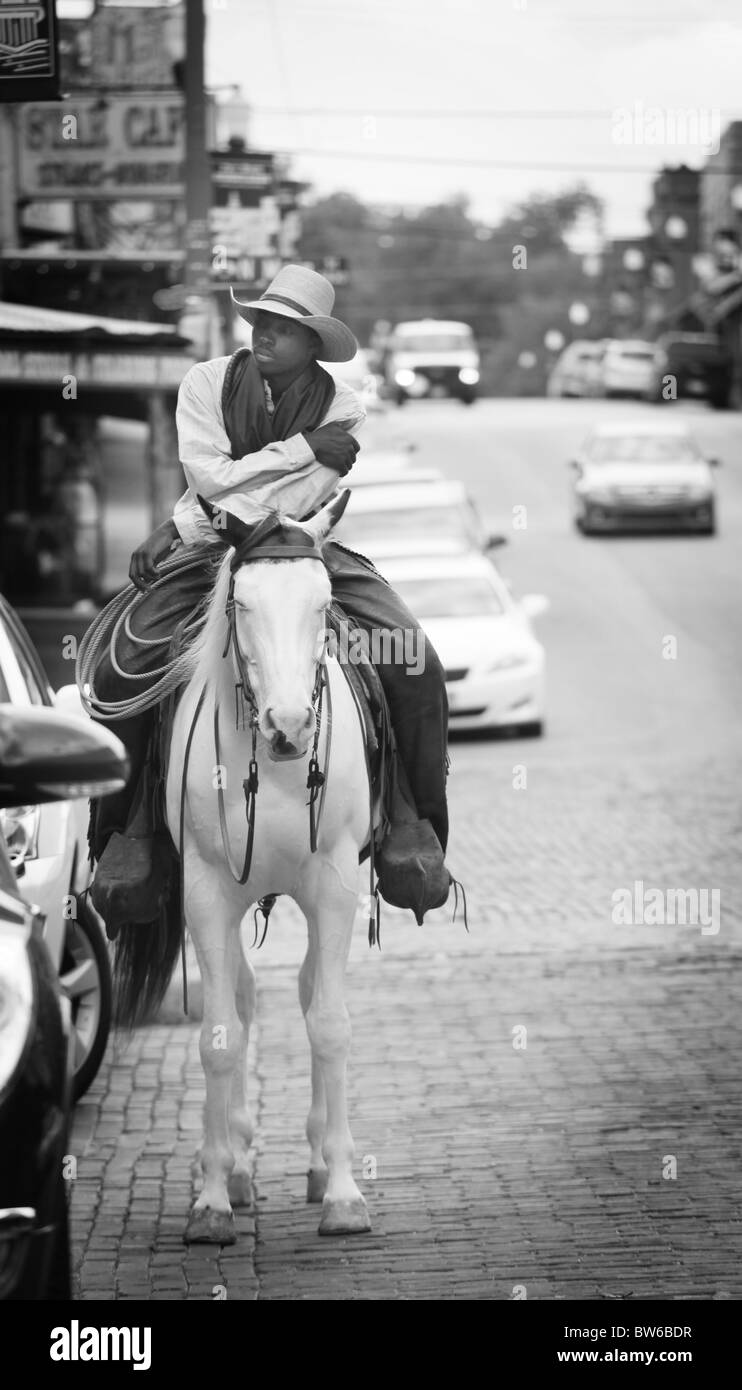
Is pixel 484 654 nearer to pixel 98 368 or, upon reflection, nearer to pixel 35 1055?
pixel 98 368

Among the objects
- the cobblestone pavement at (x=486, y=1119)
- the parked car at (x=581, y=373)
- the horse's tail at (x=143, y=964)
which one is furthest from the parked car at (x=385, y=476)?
the parked car at (x=581, y=373)

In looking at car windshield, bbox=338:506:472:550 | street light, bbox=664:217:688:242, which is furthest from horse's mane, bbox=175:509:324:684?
street light, bbox=664:217:688:242

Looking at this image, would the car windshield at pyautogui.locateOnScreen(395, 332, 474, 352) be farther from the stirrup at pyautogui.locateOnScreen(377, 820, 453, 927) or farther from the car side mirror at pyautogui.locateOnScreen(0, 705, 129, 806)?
the car side mirror at pyautogui.locateOnScreen(0, 705, 129, 806)

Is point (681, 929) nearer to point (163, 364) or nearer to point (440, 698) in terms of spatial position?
point (440, 698)

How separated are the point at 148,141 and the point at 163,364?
13.2ft

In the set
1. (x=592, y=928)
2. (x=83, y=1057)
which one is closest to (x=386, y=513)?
(x=592, y=928)

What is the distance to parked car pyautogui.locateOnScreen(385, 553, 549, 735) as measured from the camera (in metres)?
19.0

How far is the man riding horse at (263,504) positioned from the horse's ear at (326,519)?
0.78 ft

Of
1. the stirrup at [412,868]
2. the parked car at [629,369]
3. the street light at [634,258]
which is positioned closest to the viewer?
the stirrup at [412,868]

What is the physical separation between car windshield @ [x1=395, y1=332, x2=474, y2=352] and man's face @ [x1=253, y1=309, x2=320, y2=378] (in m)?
50.4

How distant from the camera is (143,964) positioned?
7543mm

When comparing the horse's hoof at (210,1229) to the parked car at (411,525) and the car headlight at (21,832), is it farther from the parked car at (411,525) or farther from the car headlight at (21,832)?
the parked car at (411,525)

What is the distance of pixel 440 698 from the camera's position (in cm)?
731

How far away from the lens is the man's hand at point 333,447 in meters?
6.73
